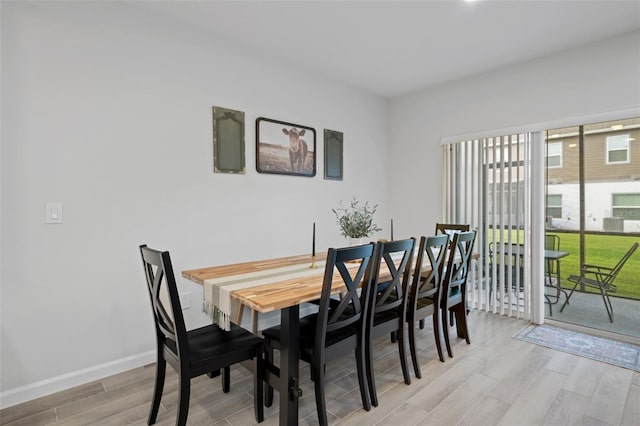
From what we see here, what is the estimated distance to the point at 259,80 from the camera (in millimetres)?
3217

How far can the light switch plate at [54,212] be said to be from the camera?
7.02ft

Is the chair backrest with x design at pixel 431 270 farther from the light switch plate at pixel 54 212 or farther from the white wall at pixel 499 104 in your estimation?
the light switch plate at pixel 54 212

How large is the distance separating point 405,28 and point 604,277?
3.06 m

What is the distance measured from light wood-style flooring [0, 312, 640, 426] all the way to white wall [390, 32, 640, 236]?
213cm

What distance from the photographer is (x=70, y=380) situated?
2.20 m

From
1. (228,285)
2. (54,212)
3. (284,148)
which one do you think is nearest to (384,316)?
(228,285)

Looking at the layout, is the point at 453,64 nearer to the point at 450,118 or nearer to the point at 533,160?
the point at 450,118

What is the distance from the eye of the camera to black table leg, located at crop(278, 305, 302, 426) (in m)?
1.65

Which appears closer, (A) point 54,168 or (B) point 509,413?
(B) point 509,413

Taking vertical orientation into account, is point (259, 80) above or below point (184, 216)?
above

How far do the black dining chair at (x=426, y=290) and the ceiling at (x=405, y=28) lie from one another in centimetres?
178

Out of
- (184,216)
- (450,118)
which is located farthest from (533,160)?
(184,216)

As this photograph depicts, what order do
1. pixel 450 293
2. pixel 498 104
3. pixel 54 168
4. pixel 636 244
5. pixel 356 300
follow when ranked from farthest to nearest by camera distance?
pixel 498 104
pixel 636 244
pixel 450 293
pixel 54 168
pixel 356 300

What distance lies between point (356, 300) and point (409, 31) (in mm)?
2348
